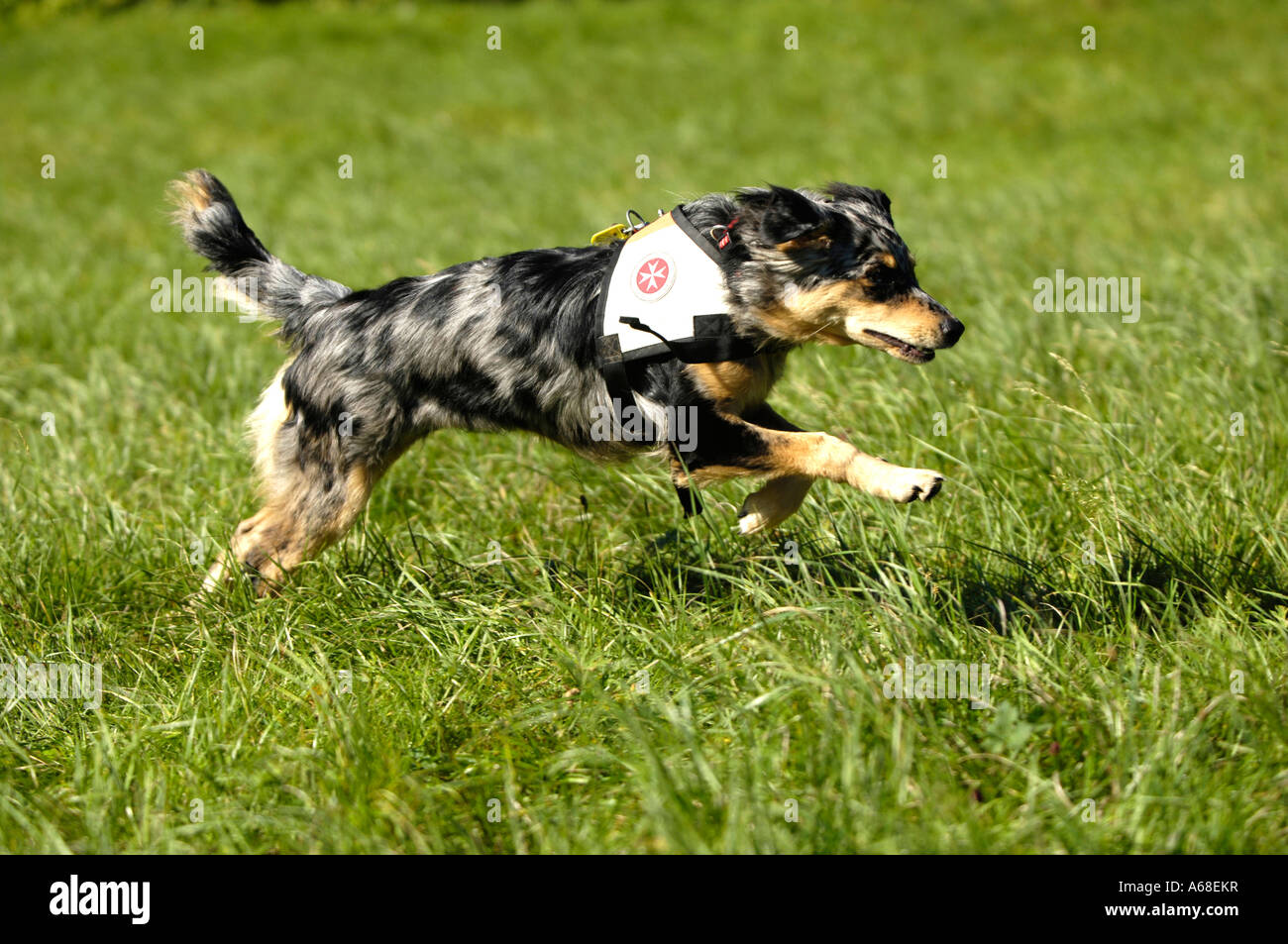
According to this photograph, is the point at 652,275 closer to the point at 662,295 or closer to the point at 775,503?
the point at 662,295

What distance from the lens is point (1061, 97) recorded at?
14516 millimetres

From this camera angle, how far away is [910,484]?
10.1ft

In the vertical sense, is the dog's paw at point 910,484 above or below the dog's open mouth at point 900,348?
below

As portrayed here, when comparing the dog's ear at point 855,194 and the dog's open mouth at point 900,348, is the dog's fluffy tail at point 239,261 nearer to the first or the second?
the dog's ear at point 855,194

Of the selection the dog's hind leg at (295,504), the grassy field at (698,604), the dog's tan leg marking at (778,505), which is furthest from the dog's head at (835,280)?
the dog's hind leg at (295,504)

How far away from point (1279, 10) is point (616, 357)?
703 inches

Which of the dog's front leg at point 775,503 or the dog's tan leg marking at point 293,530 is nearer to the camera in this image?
the dog's front leg at point 775,503

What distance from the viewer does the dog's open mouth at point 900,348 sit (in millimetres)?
3281

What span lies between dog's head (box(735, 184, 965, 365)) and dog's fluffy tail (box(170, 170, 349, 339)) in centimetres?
151

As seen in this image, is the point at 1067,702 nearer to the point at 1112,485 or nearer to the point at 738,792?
the point at 738,792

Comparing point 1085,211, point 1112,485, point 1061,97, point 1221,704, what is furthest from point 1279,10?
point 1221,704

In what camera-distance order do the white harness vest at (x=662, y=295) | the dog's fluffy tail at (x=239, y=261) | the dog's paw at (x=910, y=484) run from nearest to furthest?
the dog's paw at (x=910, y=484)
the white harness vest at (x=662, y=295)
the dog's fluffy tail at (x=239, y=261)

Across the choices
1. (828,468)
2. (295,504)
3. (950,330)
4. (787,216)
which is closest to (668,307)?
(787,216)

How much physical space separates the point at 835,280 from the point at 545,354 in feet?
3.01
